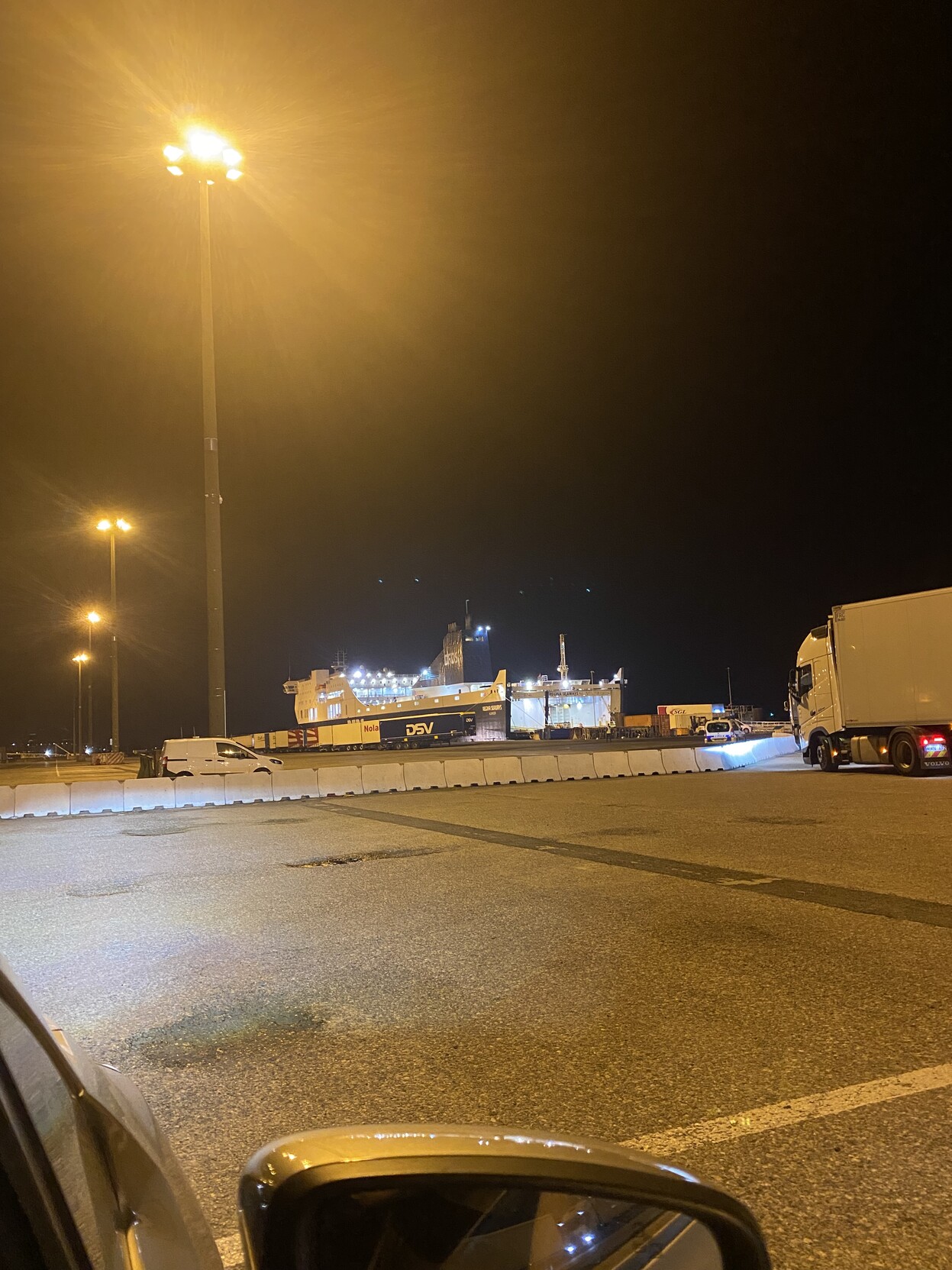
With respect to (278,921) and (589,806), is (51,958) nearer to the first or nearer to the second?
(278,921)

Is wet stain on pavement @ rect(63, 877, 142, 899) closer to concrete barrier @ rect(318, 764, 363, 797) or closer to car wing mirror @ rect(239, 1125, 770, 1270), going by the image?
car wing mirror @ rect(239, 1125, 770, 1270)

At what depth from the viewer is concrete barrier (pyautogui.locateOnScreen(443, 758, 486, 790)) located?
23.0 meters

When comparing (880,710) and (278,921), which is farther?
(880,710)

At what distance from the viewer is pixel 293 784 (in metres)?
21.1

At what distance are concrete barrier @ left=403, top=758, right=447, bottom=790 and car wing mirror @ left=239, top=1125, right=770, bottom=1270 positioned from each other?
21.6 m

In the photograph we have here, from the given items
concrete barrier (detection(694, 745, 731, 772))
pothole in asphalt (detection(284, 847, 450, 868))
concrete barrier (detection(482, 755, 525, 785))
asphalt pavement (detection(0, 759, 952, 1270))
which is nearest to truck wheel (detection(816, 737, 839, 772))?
concrete barrier (detection(694, 745, 731, 772))

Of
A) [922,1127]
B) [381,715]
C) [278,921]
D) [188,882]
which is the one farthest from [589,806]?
[381,715]

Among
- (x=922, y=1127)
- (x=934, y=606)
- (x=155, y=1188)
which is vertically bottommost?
(x=922, y=1127)

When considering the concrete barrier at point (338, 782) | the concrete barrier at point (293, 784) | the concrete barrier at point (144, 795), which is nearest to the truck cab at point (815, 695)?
the concrete barrier at point (338, 782)

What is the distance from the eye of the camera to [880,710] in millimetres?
21016

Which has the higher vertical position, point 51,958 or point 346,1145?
point 346,1145

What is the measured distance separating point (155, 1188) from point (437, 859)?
9.40 m

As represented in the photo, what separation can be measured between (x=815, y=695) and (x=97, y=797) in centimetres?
1875

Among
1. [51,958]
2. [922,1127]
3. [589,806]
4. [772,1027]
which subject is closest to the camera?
[922,1127]
